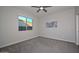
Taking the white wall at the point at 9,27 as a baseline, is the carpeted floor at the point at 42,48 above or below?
below

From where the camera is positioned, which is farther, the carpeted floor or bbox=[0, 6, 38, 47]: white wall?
bbox=[0, 6, 38, 47]: white wall

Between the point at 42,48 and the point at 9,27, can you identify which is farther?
the point at 9,27

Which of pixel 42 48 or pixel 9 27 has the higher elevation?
pixel 9 27

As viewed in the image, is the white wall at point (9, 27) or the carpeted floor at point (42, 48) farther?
the white wall at point (9, 27)

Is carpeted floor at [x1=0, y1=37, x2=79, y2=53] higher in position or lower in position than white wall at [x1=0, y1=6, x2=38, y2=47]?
lower

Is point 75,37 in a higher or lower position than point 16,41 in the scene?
higher
